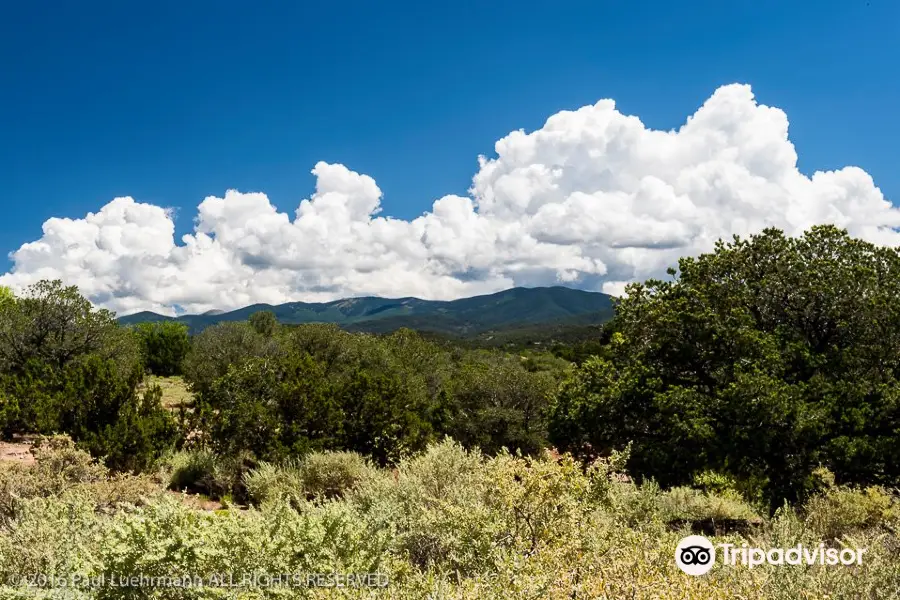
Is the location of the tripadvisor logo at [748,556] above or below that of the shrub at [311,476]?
above

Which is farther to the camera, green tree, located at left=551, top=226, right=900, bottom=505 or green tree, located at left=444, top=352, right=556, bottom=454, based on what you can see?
green tree, located at left=444, top=352, right=556, bottom=454

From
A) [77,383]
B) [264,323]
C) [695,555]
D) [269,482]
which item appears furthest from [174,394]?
[695,555]

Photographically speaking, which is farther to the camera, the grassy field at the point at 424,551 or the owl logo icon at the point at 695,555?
the owl logo icon at the point at 695,555

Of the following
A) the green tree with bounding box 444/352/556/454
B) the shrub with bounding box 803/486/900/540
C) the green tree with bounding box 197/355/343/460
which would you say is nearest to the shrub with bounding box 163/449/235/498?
the green tree with bounding box 197/355/343/460

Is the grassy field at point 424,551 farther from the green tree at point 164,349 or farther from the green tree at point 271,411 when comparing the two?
the green tree at point 164,349

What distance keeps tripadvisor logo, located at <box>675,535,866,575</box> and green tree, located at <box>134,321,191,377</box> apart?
5380cm

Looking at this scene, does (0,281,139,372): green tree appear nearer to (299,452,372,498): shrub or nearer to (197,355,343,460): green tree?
(197,355,343,460): green tree

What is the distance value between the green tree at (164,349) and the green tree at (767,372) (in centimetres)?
4898

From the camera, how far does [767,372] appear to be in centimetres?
1237

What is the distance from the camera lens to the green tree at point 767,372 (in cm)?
1193

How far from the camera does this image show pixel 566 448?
16.9 meters

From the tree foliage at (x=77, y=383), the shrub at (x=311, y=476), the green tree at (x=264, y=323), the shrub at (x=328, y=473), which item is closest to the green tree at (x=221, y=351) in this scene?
the tree foliage at (x=77, y=383)

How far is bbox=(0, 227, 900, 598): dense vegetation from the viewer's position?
6.34 metres

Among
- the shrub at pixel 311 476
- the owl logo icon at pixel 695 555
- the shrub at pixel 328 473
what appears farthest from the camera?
the shrub at pixel 328 473
